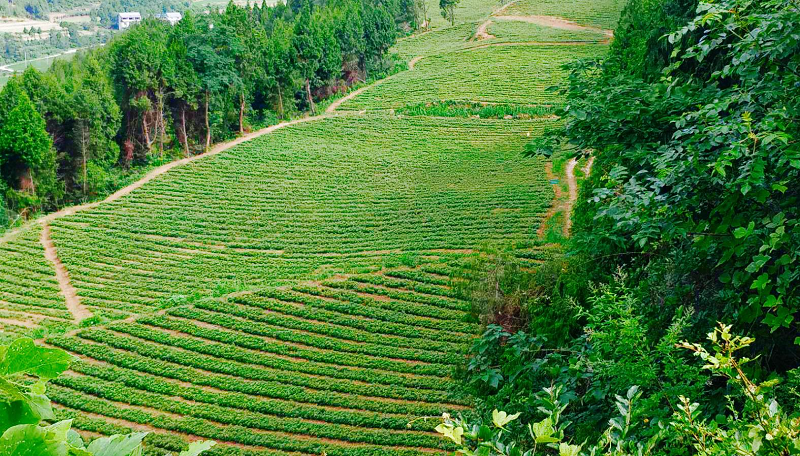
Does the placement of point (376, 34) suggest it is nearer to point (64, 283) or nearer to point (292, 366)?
point (64, 283)

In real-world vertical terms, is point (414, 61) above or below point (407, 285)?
above

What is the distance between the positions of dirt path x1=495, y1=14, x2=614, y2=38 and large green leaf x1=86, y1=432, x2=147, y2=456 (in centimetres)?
7987

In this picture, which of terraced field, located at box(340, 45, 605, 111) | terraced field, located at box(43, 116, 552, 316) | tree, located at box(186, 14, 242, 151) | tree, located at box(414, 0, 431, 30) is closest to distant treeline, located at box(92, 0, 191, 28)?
tree, located at box(414, 0, 431, 30)

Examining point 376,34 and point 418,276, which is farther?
point 376,34

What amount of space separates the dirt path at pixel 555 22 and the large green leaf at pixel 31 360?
7990 cm

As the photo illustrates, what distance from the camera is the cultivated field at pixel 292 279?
2144 centimetres

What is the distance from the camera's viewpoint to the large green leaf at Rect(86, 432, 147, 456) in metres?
1.89

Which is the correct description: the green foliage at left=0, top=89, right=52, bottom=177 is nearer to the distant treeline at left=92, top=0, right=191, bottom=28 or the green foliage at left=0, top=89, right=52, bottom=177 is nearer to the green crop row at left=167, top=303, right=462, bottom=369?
the green crop row at left=167, top=303, right=462, bottom=369

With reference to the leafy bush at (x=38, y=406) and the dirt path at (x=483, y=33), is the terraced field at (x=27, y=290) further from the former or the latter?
the dirt path at (x=483, y=33)

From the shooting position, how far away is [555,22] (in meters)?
84.0

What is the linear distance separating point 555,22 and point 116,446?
8836 centimetres

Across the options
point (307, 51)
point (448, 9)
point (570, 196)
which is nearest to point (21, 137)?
point (307, 51)

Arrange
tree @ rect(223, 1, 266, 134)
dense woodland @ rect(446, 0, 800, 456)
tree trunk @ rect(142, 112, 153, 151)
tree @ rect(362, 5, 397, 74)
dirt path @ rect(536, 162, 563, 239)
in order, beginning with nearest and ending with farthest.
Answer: dense woodland @ rect(446, 0, 800, 456) → dirt path @ rect(536, 162, 563, 239) → tree trunk @ rect(142, 112, 153, 151) → tree @ rect(223, 1, 266, 134) → tree @ rect(362, 5, 397, 74)

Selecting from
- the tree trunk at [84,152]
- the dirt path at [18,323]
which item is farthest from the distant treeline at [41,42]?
the dirt path at [18,323]
